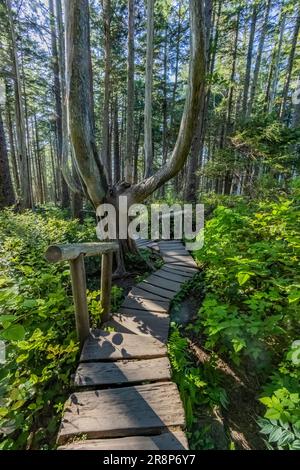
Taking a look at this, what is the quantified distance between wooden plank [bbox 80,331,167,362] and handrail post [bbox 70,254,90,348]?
134mm

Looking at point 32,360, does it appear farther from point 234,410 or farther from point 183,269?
point 183,269

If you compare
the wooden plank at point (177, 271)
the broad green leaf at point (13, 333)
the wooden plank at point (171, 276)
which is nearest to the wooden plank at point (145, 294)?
the wooden plank at point (171, 276)

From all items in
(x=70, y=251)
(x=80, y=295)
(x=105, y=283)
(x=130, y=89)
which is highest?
(x=130, y=89)

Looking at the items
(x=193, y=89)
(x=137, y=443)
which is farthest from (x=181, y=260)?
(x=137, y=443)

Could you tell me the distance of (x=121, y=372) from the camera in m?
2.45

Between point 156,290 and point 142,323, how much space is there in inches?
41.0

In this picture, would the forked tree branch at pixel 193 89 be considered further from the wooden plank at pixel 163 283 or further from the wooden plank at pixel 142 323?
the wooden plank at pixel 142 323

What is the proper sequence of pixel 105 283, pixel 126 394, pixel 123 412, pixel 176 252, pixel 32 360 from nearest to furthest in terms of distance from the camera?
pixel 123 412 < pixel 126 394 < pixel 32 360 < pixel 105 283 < pixel 176 252

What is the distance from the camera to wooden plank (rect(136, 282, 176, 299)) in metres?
4.21

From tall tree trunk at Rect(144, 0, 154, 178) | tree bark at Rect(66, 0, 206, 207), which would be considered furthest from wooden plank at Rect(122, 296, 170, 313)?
tall tree trunk at Rect(144, 0, 154, 178)

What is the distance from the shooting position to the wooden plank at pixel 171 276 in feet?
15.8

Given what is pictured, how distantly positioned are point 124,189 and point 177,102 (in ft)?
47.2

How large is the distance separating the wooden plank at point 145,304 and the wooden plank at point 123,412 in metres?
1.53

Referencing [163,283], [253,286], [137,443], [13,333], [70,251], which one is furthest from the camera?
[163,283]
